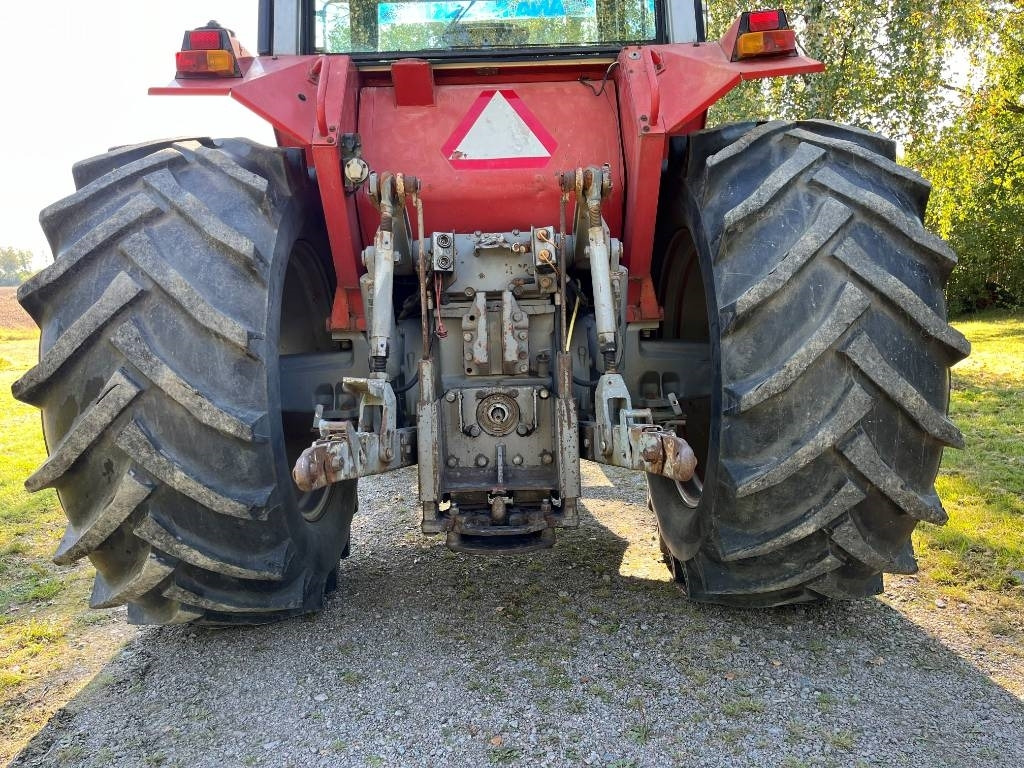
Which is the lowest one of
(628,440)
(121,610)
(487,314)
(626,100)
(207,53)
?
(121,610)

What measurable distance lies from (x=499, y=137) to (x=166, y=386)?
1.62 m

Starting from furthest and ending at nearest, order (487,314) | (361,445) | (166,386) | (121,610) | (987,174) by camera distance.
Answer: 1. (987,174)
2. (121,610)
3. (487,314)
4. (361,445)
5. (166,386)

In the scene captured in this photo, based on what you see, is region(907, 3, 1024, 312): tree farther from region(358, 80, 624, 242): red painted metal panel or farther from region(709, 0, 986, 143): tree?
region(358, 80, 624, 242): red painted metal panel

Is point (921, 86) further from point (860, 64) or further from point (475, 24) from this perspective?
point (475, 24)

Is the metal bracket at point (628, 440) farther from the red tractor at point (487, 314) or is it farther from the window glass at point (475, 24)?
the window glass at point (475, 24)

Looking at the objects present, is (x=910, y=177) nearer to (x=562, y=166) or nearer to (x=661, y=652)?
(x=562, y=166)

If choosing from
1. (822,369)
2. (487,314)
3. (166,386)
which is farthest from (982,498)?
(166,386)

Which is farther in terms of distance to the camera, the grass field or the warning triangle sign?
the warning triangle sign

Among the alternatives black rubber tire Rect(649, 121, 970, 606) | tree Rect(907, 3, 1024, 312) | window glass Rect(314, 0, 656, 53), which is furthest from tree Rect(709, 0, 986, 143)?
black rubber tire Rect(649, 121, 970, 606)

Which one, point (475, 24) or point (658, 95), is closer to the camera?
point (658, 95)

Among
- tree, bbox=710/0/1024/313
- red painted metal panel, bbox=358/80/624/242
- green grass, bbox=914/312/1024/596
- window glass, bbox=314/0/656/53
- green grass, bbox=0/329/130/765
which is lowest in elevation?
green grass, bbox=0/329/130/765

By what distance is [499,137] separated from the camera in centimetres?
312

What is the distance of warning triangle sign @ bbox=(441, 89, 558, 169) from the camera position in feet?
10.2

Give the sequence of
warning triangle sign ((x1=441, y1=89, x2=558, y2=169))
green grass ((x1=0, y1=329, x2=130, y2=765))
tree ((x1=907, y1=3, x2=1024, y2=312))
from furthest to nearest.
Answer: tree ((x1=907, y1=3, x2=1024, y2=312)), warning triangle sign ((x1=441, y1=89, x2=558, y2=169)), green grass ((x1=0, y1=329, x2=130, y2=765))
